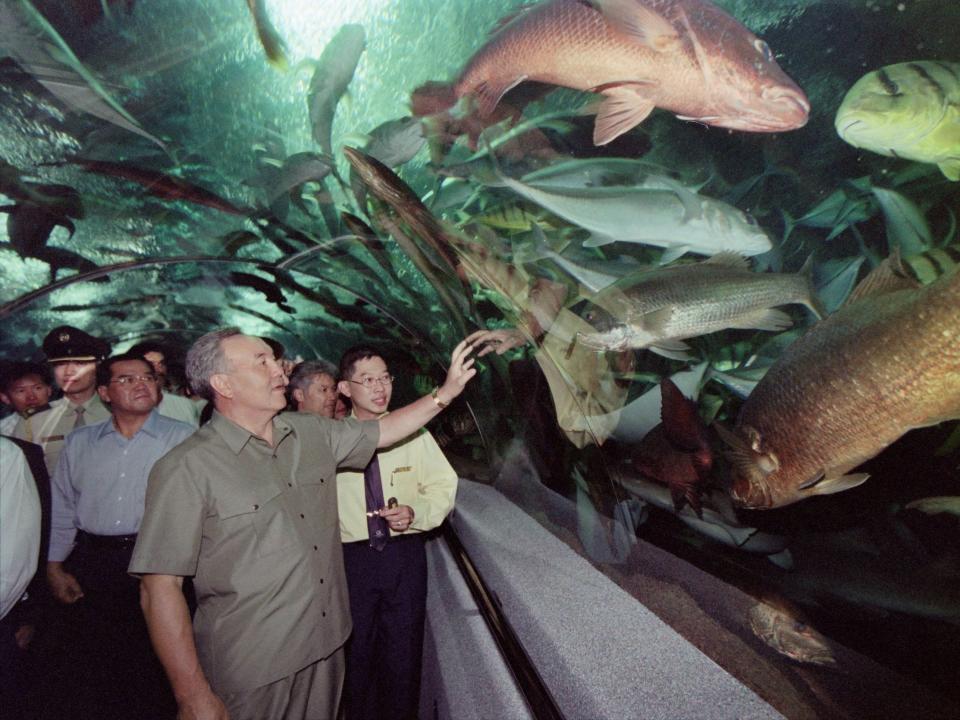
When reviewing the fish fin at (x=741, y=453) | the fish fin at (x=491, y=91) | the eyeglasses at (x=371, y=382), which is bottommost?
the fish fin at (x=741, y=453)

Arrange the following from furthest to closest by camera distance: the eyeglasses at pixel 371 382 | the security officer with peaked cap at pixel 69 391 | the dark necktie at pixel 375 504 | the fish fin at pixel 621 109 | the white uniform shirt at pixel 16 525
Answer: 1. the security officer with peaked cap at pixel 69 391
2. the eyeglasses at pixel 371 382
3. the dark necktie at pixel 375 504
4. the white uniform shirt at pixel 16 525
5. the fish fin at pixel 621 109

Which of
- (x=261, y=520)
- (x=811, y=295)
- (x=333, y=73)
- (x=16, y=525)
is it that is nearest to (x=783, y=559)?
(x=811, y=295)

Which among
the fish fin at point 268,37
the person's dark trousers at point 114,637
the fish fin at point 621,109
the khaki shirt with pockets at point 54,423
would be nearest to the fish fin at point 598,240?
the fish fin at point 621,109

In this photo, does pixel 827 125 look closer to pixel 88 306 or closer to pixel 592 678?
pixel 592 678

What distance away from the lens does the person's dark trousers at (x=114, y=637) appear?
10.0ft

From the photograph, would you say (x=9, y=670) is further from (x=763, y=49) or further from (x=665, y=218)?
(x=763, y=49)

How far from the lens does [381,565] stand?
2.76 metres

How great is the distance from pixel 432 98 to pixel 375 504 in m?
2.14

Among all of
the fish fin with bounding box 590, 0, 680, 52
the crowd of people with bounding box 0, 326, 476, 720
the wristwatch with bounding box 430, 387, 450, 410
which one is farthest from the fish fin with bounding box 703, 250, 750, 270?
the wristwatch with bounding box 430, 387, 450, 410

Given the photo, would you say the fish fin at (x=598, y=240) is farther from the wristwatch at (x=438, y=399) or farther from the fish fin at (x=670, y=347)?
the wristwatch at (x=438, y=399)

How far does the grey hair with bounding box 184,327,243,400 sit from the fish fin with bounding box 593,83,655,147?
1591 millimetres

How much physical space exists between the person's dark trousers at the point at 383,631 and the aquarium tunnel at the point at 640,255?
0.25 metres

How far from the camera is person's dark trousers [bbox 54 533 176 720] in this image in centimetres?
305

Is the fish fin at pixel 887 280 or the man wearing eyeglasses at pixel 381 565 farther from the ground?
the fish fin at pixel 887 280
